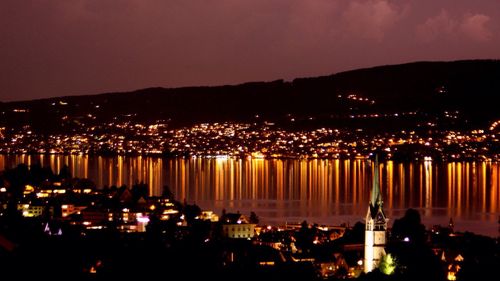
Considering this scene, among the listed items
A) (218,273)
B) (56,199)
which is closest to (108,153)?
(56,199)

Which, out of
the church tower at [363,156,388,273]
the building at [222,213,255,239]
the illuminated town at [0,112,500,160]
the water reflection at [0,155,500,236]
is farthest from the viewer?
the illuminated town at [0,112,500,160]

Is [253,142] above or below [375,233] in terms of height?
above

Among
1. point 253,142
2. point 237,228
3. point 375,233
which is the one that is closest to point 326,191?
point 237,228

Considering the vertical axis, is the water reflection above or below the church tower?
below

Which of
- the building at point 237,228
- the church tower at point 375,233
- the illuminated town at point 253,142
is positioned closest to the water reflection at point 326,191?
the building at point 237,228

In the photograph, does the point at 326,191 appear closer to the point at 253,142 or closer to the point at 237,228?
the point at 237,228

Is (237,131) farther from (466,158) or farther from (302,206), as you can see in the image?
(302,206)

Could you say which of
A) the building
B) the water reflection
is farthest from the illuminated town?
the building

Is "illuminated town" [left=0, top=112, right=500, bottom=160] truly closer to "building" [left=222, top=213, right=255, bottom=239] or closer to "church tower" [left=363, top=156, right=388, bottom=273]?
"building" [left=222, top=213, right=255, bottom=239]

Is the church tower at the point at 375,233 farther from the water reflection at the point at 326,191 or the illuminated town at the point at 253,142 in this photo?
the illuminated town at the point at 253,142
